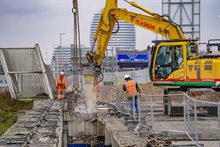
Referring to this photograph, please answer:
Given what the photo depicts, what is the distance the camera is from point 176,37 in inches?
933

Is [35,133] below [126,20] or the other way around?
below

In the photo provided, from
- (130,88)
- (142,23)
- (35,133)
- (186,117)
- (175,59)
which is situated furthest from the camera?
(142,23)

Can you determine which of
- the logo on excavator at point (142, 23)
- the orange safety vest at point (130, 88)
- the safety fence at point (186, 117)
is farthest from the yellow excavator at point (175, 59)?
the orange safety vest at point (130, 88)

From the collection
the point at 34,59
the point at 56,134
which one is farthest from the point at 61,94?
the point at 56,134

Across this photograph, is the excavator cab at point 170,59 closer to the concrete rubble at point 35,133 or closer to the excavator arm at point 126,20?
the excavator arm at point 126,20

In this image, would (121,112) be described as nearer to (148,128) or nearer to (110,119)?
(110,119)

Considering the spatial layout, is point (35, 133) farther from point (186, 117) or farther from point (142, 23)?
point (142, 23)

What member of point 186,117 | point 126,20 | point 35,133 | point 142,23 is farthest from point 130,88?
point 186,117

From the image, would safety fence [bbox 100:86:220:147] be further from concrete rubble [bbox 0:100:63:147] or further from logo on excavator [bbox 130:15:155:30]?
logo on excavator [bbox 130:15:155:30]

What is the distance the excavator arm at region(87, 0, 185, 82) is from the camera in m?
23.8

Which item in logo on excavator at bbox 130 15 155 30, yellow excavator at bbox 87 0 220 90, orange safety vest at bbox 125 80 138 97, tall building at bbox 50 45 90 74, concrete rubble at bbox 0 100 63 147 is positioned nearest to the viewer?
concrete rubble at bbox 0 100 63 147

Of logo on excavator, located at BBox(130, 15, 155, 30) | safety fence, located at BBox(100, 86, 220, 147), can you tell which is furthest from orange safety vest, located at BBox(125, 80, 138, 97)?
logo on excavator, located at BBox(130, 15, 155, 30)

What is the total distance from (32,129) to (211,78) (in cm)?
738

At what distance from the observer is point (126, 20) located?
25.5 m
